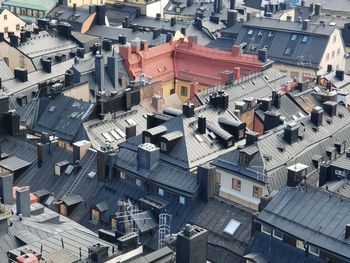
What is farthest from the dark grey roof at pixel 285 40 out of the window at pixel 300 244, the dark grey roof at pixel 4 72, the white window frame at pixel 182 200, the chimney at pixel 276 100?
the window at pixel 300 244

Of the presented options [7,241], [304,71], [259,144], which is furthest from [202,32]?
[7,241]

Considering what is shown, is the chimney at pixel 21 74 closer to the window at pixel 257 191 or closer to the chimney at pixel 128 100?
the chimney at pixel 128 100

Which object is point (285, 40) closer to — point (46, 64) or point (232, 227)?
point (46, 64)

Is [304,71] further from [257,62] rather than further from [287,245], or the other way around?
[287,245]

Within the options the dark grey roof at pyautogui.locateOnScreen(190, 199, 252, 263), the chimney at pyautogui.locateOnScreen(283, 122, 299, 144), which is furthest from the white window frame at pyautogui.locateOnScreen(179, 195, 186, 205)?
the chimney at pyautogui.locateOnScreen(283, 122, 299, 144)

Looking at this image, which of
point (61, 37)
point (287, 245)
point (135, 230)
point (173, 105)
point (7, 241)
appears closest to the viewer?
point (7, 241)
